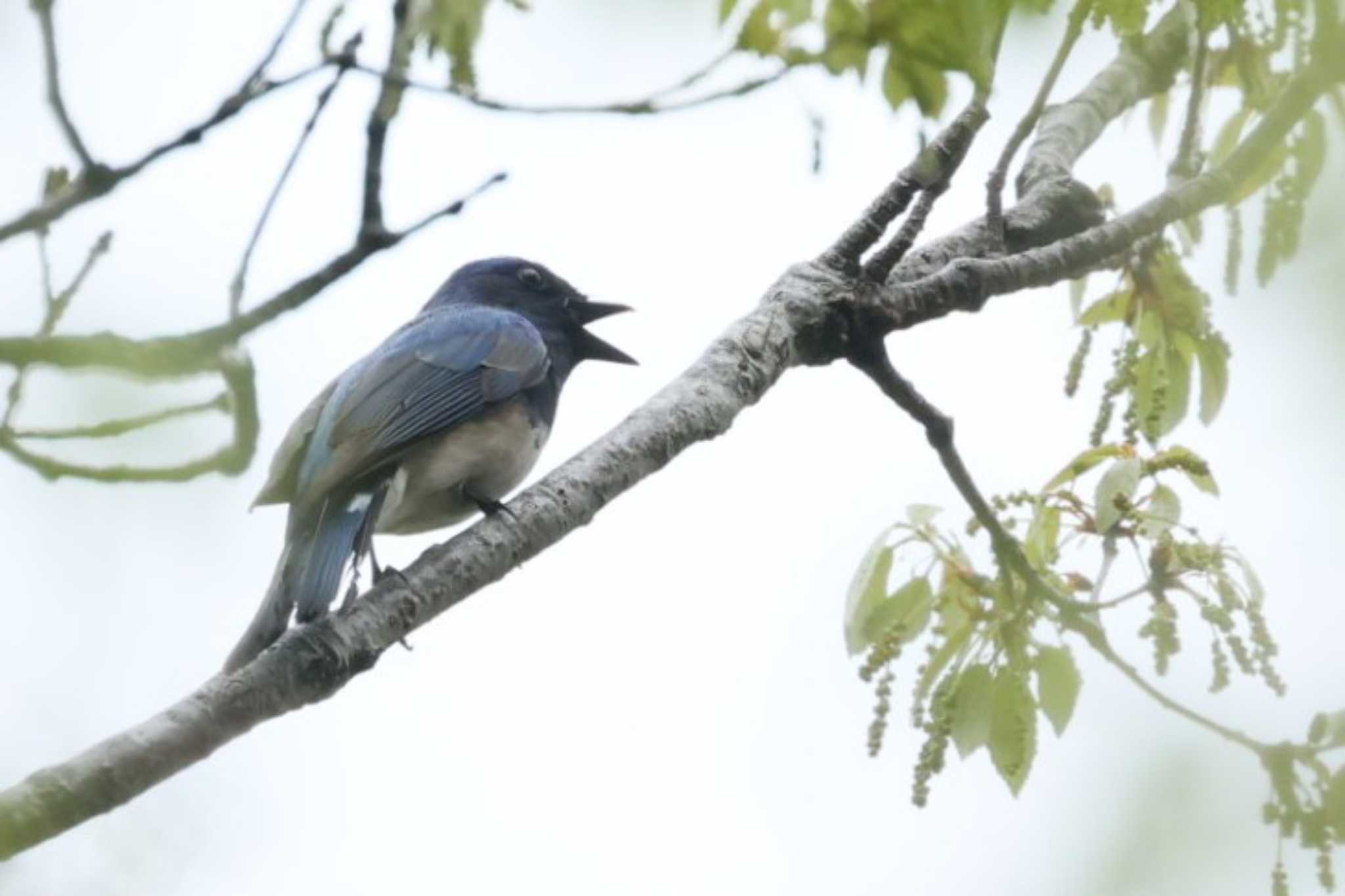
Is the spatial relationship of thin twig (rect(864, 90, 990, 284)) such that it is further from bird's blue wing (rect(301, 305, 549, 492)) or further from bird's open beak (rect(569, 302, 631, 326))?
bird's open beak (rect(569, 302, 631, 326))

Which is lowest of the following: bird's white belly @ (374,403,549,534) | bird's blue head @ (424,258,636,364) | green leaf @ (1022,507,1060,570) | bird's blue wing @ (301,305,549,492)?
green leaf @ (1022,507,1060,570)

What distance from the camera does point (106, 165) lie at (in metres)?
2.20

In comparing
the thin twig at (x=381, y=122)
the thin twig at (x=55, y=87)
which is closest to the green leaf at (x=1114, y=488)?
the thin twig at (x=381, y=122)

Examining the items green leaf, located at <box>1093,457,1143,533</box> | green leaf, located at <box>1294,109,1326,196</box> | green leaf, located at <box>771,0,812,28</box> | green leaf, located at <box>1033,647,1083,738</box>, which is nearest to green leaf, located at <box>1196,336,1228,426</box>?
green leaf, located at <box>1093,457,1143,533</box>

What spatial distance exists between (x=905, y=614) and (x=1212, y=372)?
114 cm

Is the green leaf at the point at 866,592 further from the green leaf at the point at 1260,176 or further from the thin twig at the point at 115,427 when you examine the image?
the thin twig at the point at 115,427

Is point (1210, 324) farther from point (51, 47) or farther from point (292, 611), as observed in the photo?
point (51, 47)

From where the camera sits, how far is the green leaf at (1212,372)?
5.06m

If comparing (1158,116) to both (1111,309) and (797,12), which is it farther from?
(797,12)

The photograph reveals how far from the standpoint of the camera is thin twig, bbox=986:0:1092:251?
2.83 m

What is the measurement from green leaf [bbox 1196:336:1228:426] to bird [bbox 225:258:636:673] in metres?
2.06

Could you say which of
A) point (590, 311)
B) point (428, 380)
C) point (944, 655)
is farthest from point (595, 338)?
point (944, 655)

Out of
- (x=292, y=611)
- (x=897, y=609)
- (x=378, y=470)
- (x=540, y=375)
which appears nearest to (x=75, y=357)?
(x=292, y=611)

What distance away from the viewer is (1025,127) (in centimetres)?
434
